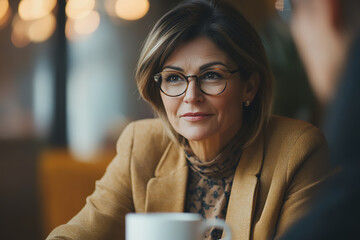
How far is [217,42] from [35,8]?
12.4 ft

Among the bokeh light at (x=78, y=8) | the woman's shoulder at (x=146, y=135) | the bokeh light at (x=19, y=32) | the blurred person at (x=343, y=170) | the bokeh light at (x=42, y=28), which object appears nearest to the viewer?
the blurred person at (x=343, y=170)

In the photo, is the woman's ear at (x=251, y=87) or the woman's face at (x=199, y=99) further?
the woman's ear at (x=251, y=87)

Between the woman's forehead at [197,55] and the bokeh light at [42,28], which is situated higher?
the bokeh light at [42,28]

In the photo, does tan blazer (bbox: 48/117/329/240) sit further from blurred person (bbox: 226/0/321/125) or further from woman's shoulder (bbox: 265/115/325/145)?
blurred person (bbox: 226/0/321/125)

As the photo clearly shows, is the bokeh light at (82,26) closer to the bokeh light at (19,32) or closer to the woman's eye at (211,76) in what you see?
the bokeh light at (19,32)

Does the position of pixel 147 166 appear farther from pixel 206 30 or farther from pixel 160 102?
pixel 206 30

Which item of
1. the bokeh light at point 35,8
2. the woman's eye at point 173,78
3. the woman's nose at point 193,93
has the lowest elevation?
the woman's nose at point 193,93

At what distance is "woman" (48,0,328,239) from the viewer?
136cm

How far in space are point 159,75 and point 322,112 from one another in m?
1.90

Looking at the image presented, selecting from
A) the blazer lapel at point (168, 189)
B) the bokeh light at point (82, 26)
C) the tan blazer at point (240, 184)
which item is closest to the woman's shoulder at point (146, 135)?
the tan blazer at point (240, 184)

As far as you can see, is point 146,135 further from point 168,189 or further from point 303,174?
point 303,174

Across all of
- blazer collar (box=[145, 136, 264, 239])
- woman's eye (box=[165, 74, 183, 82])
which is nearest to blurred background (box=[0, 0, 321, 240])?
blazer collar (box=[145, 136, 264, 239])

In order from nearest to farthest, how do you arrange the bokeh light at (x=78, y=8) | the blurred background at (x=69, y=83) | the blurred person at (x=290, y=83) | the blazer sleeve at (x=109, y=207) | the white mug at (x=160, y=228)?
the white mug at (x=160, y=228), the blazer sleeve at (x=109, y=207), the blurred person at (x=290, y=83), the blurred background at (x=69, y=83), the bokeh light at (x=78, y=8)

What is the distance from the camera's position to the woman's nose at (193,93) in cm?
136
